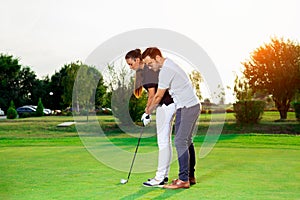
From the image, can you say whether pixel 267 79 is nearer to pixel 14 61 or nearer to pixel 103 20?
pixel 103 20

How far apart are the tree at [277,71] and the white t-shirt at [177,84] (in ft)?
45.5

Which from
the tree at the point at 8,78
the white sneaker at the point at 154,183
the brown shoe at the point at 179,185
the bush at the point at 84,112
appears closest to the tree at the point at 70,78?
the bush at the point at 84,112

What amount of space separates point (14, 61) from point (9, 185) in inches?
1145

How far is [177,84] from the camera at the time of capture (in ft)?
16.6

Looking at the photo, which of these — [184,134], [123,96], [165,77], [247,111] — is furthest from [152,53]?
[247,111]

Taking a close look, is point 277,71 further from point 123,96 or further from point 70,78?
point 70,78

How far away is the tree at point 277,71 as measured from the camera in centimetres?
1831

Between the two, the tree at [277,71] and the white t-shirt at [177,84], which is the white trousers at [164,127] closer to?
the white t-shirt at [177,84]

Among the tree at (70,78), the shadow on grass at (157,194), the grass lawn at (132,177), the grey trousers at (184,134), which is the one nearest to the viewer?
the shadow on grass at (157,194)

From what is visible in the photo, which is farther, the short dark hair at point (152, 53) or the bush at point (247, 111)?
the bush at point (247, 111)

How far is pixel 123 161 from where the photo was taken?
25.0ft

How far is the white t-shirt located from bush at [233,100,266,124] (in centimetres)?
1189

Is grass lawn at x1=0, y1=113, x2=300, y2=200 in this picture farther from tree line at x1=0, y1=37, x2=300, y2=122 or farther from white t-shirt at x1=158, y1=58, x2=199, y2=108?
tree line at x1=0, y1=37, x2=300, y2=122

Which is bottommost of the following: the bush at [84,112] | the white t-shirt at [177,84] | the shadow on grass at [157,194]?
the shadow on grass at [157,194]
